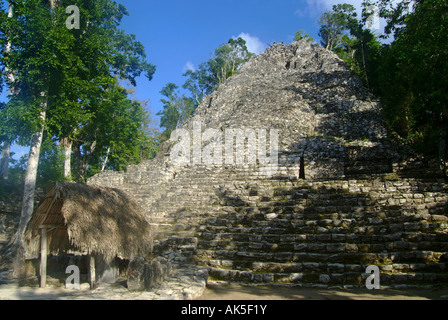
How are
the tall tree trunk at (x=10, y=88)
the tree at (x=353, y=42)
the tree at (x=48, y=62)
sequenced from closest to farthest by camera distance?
the tree at (x=48, y=62), the tall tree trunk at (x=10, y=88), the tree at (x=353, y=42)

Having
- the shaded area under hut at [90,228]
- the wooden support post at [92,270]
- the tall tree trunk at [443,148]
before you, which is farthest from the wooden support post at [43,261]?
the tall tree trunk at [443,148]

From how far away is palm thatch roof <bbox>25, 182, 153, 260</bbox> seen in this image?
4.57 metres

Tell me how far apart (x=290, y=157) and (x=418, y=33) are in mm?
4831

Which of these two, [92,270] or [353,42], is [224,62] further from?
[92,270]

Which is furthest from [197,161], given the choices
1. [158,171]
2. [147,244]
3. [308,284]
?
[308,284]

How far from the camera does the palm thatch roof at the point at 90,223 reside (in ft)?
15.0

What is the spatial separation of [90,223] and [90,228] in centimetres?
8

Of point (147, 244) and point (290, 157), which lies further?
point (290, 157)

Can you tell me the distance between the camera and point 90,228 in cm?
464

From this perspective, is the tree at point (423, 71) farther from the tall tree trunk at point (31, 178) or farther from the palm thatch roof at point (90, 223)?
the tall tree trunk at point (31, 178)

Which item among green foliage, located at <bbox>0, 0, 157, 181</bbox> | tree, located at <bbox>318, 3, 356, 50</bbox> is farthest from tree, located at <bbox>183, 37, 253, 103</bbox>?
green foliage, located at <bbox>0, 0, 157, 181</bbox>

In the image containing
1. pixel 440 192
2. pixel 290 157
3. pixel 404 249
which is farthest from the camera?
pixel 290 157
